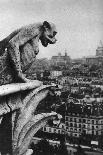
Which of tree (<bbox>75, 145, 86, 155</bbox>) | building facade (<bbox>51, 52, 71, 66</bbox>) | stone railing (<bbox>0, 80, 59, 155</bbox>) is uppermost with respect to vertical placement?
building facade (<bbox>51, 52, 71, 66</bbox>)

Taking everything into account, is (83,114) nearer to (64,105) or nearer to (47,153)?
(64,105)

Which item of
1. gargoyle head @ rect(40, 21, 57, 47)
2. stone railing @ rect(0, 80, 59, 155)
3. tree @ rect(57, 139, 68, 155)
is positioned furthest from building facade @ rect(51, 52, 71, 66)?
stone railing @ rect(0, 80, 59, 155)

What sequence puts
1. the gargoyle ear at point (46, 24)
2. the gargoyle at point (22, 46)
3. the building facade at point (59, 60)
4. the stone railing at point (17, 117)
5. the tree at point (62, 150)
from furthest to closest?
the building facade at point (59, 60)
the tree at point (62, 150)
the gargoyle ear at point (46, 24)
the gargoyle at point (22, 46)
the stone railing at point (17, 117)

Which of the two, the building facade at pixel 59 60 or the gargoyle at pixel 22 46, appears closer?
the gargoyle at pixel 22 46

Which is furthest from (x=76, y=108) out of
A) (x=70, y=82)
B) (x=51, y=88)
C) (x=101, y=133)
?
(x=51, y=88)

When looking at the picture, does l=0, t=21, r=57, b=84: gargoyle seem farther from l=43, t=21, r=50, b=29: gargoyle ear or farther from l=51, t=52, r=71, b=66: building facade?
l=51, t=52, r=71, b=66: building facade

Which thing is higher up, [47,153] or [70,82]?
[70,82]

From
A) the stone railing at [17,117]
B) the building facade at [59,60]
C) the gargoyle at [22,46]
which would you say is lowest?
the stone railing at [17,117]

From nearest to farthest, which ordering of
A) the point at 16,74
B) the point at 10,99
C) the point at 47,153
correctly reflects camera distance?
the point at 10,99 < the point at 16,74 < the point at 47,153

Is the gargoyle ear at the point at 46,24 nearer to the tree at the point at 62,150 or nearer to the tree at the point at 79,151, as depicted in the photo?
the tree at the point at 62,150

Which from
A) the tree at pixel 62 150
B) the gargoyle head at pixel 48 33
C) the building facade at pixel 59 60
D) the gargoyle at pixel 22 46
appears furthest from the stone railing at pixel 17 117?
the building facade at pixel 59 60

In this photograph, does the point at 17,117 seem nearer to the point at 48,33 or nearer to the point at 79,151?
the point at 48,33
